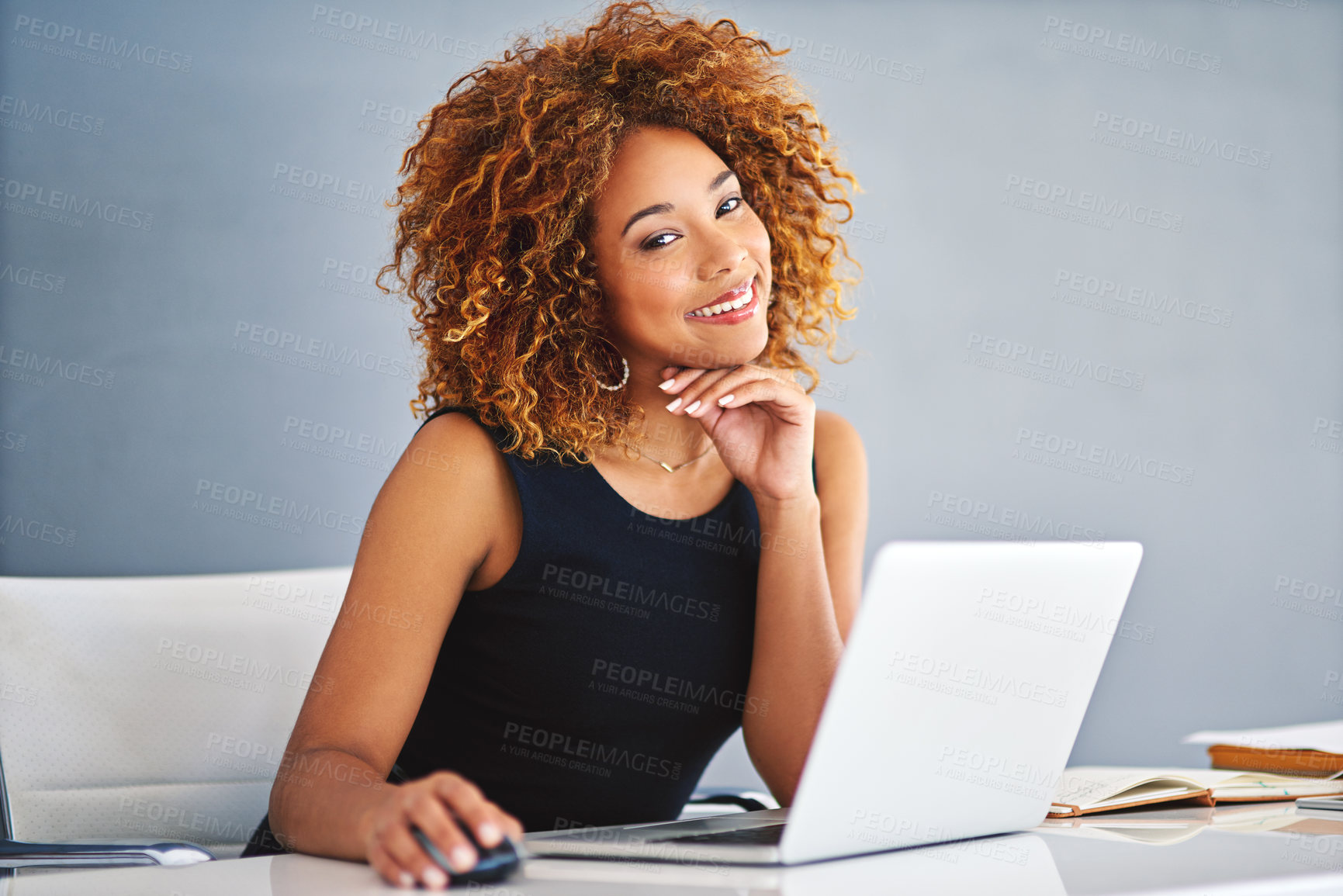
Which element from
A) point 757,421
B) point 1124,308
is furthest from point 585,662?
point 1124,308

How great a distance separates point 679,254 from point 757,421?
0.25 meters

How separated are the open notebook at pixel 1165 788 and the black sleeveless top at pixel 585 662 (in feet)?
1.43

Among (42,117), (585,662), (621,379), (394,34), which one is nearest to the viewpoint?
(585,662)

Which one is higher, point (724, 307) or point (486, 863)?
point (724, 307)

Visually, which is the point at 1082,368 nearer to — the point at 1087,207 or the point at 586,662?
the point at 1087,207

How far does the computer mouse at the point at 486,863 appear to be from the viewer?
69cm

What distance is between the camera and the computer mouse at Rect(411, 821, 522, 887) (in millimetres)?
690

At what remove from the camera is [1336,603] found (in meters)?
3.40

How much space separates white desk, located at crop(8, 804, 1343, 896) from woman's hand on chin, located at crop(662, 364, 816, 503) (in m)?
0.58

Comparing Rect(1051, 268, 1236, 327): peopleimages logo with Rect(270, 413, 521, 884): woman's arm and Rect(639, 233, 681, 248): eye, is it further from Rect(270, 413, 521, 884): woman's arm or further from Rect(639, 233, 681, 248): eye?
Rect(270, 413, 521, 884): woman's arm

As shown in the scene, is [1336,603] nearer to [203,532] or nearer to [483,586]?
[483,586]

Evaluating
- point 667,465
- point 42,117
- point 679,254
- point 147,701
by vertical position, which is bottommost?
point 147,701

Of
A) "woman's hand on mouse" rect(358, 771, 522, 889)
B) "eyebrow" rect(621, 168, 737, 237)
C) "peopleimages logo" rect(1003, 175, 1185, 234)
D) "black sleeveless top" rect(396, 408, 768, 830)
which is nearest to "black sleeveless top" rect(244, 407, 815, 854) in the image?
"black sleeveless top" rect(396, 408, 768, 830)

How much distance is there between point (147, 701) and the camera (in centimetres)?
141
